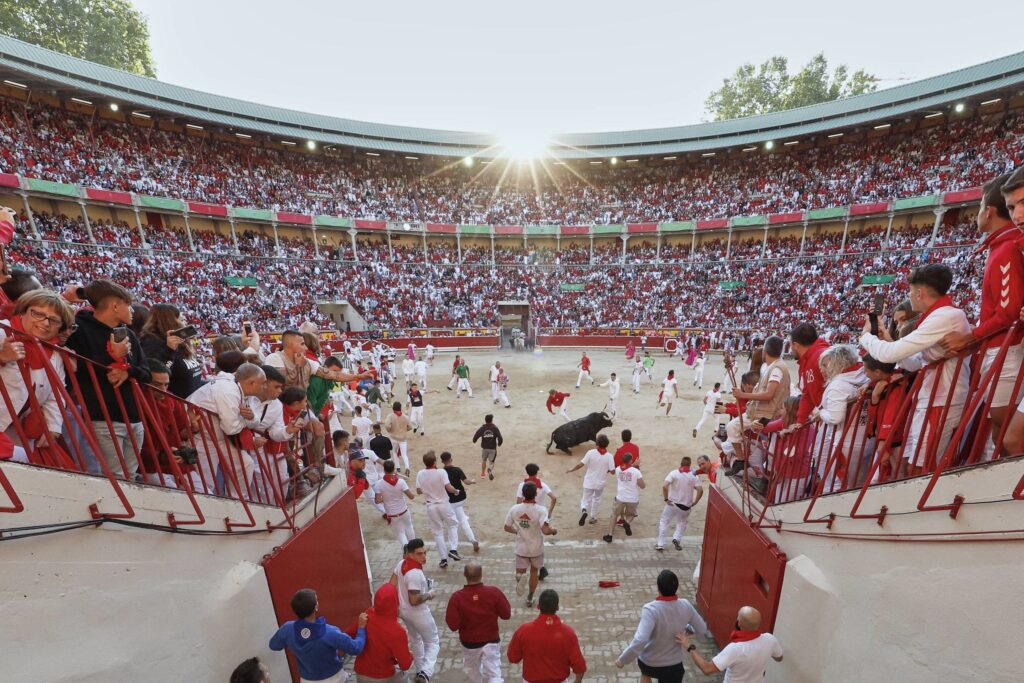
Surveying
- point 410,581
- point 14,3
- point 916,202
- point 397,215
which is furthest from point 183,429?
point 14,3

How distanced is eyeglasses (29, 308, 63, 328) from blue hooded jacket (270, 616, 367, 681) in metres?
2.87

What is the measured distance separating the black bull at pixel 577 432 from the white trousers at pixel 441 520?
5061 mm

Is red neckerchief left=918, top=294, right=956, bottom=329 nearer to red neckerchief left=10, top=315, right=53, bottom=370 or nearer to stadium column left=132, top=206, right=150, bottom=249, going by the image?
red neckerchief left=10, top=315, right=53, bottom=370

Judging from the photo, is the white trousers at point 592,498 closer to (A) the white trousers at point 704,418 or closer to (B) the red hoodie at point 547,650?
(B) the red hoodie at point 547,650

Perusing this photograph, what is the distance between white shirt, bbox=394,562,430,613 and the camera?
4.46 m

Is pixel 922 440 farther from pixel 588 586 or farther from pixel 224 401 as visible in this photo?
pixel 224 401

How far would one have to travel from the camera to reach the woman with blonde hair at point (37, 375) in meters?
2.59

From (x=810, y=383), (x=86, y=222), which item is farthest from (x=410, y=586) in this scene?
(x=86, y=222)

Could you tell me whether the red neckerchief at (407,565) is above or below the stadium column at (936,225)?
below

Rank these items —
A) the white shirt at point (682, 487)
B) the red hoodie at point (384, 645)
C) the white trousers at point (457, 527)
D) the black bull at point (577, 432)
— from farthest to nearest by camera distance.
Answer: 1. the black bull at point (577, 432)
2. the white trousers at point (457, 527)
3. the white shirt at point (682, 487)
4. the red hoodie at point (384, 645)

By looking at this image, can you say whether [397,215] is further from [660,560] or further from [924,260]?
[924,260]

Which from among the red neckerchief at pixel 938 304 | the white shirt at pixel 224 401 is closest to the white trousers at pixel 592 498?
the red neckerchief at pixel 938 304

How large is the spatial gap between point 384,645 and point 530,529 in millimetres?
2448

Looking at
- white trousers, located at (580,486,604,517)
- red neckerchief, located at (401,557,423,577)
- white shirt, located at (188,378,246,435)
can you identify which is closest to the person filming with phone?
white shirt, located at (188,378,246,435)
